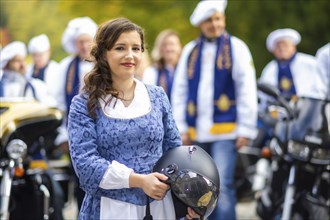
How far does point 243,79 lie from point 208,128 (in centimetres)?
44

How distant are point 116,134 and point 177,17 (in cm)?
2241

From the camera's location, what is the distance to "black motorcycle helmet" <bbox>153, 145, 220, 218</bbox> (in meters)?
4.91

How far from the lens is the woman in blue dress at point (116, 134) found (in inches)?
195

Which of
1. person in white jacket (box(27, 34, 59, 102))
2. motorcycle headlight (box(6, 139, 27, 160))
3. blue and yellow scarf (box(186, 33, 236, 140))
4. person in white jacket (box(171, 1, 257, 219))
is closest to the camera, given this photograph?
motorcycle headlight (box(6, 139, 27, 160))

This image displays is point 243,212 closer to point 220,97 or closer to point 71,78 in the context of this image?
point 71,78

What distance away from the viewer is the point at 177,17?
27.3 metres

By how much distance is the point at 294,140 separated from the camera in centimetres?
775

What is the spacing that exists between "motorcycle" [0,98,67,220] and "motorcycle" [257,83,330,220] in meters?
1.53

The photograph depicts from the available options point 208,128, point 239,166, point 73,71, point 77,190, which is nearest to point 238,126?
point 208,128

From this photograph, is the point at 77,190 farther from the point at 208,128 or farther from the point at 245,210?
the point at 245,210

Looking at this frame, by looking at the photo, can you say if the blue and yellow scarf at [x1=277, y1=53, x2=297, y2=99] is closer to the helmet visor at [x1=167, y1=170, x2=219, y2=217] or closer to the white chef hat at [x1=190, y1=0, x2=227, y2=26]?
the white chef hat at [x1=190, y1=0, x2=227, y2=26]

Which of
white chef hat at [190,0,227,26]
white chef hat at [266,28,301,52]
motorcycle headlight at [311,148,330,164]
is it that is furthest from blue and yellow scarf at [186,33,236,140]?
white chef hat at [266,28,301,52]

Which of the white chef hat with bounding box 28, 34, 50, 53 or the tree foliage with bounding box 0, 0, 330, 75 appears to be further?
the tree foliage with bounding box 0, 0, 330, 75

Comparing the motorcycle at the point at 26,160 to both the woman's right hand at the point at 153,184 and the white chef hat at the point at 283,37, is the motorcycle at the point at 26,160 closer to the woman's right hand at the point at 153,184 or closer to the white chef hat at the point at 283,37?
the woman's right hand at the point at 153,184
